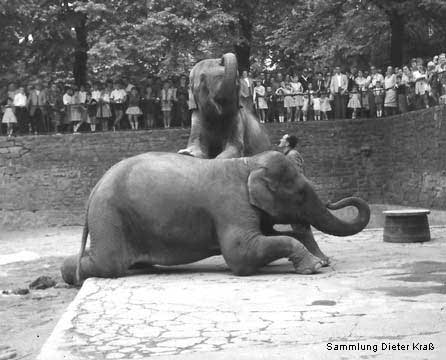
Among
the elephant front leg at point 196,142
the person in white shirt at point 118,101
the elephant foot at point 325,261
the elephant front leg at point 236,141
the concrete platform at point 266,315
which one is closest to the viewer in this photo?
the concrete platform at point 266,315

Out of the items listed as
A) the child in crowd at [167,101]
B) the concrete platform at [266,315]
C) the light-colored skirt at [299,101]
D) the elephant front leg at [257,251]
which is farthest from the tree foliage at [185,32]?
the concrete platform at [266,315]

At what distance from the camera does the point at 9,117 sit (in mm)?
25750

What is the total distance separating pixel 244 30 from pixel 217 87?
19.0 m

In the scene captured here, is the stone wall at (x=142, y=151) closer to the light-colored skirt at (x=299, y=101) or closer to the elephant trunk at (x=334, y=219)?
the light-colored skirt at (x=299, y=101)

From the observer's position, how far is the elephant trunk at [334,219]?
9.65 m

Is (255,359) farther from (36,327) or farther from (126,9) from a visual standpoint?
(126,9)

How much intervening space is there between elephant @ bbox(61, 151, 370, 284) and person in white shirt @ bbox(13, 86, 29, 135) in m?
16.9

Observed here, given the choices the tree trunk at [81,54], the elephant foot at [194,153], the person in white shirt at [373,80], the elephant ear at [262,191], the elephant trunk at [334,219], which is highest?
the tree trunk at [81,54]

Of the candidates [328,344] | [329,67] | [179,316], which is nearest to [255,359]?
[328,344]

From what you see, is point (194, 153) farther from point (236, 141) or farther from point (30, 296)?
point (30, 296)

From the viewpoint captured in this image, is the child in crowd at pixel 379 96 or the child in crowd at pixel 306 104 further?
the child in crowd at pixel 306 104

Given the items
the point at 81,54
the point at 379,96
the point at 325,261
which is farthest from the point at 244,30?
the point at 325,261

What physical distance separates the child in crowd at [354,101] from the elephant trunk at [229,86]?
623 inches

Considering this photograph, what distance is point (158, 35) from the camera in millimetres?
24906
